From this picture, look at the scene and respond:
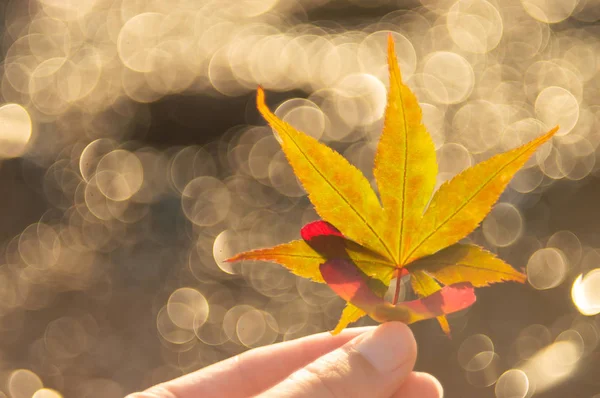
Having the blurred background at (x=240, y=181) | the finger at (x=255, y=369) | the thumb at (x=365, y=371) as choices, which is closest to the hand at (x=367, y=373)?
the thumb at (x=365, y=371)

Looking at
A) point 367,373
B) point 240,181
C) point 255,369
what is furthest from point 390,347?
point 240,181

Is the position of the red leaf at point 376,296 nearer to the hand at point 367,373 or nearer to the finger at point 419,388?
the hand at point 367,373

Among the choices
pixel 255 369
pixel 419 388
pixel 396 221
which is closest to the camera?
pixel 396 221

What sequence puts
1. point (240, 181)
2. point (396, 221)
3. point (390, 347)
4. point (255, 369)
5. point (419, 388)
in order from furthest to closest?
point (240, 181) → point (255, 369) → point (419, 388) → point (390, 347) → point (396, 221)

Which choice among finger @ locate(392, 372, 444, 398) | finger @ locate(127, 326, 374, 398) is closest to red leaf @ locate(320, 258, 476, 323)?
finger @ locate(392, 372, 444, 398)

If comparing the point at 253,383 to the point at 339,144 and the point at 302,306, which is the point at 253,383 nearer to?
the point at 302,306

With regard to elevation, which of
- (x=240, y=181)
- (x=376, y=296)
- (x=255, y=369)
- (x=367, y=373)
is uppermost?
(x=376, y=296)

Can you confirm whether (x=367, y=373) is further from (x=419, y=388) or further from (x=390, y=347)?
(x=419, y=388)

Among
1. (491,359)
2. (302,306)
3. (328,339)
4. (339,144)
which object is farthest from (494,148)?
(328,339)
